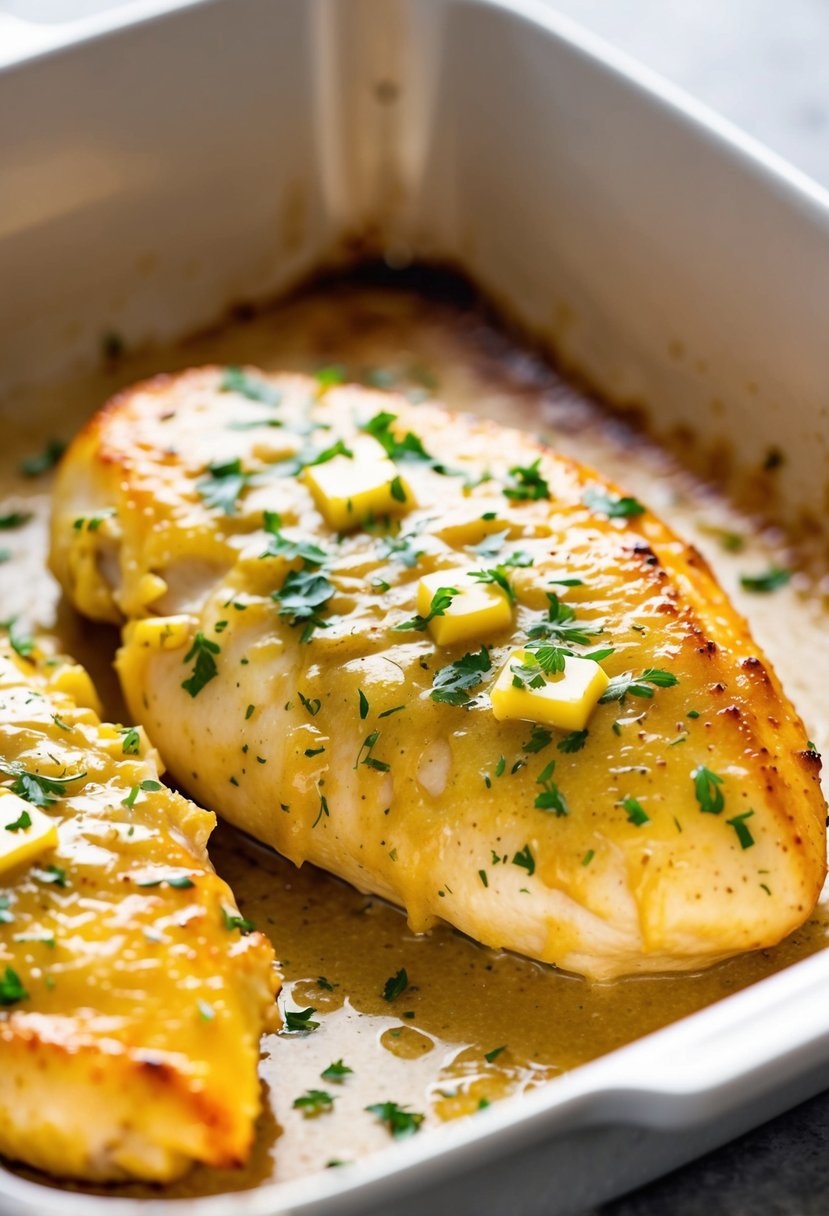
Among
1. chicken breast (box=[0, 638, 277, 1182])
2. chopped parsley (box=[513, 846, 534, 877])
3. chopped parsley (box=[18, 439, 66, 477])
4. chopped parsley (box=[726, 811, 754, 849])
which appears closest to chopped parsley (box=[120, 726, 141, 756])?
chicken breast (box=[0, 638, 277, 1182])

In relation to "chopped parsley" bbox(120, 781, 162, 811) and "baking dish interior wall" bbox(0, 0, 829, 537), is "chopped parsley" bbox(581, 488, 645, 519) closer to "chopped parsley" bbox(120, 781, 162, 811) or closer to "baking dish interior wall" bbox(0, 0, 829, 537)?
"baking dish interior wall" bbox(0, 0, 829, 537)

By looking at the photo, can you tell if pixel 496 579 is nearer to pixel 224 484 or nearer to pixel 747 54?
pixel 224 484

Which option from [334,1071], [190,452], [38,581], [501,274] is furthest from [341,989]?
[501,274]

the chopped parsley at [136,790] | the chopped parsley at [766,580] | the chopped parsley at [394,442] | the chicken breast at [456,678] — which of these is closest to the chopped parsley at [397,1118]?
the chicken breast at [456,678]

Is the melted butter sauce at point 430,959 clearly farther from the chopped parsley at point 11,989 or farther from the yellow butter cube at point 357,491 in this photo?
the yellow butter cube at point 357,491

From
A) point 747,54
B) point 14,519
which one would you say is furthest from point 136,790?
point 747,54

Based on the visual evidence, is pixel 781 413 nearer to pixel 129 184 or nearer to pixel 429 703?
pixel 429 703
